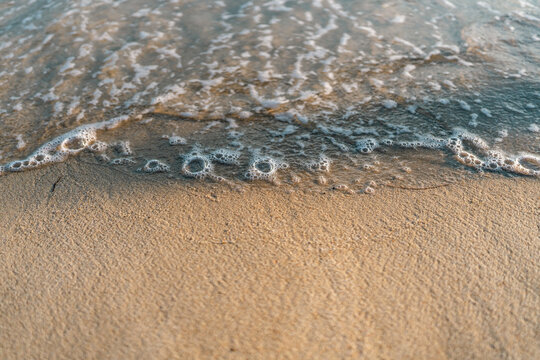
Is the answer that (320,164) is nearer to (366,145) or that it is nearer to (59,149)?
(366,145)

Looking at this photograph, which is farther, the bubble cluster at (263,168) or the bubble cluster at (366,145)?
the bubble cluster at (366,145)

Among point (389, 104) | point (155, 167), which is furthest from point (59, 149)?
point (389, 104)

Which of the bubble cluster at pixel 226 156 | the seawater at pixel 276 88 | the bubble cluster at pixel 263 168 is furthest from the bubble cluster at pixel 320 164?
the bubble cluster at pixel 226 156

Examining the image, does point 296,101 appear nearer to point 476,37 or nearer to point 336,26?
point 336,26

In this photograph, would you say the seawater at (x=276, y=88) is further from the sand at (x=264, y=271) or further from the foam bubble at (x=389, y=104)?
the sand at (x=264, y=271)

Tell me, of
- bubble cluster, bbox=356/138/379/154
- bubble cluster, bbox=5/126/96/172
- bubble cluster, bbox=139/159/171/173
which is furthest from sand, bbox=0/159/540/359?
bubble cluster, bbox=356/138/379/154
